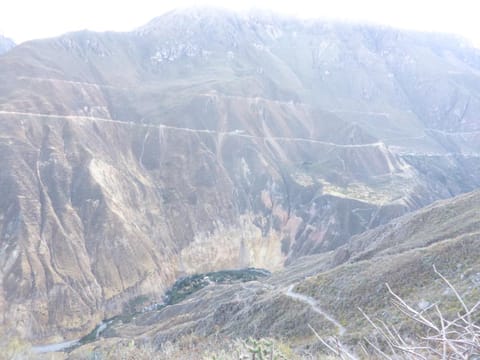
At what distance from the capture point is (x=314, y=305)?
36656 mm

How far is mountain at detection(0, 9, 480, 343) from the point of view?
75.3m

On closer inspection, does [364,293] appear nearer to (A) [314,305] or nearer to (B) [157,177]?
(A) [314,305]

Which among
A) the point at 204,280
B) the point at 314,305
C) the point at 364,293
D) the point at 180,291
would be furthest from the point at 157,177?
the point at 364,293

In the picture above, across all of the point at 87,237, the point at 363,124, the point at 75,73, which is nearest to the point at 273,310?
the point at 87,237

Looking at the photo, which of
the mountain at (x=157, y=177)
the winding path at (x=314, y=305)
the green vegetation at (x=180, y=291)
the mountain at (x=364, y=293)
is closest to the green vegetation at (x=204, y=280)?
the green vegetation at (x=180, y=291)

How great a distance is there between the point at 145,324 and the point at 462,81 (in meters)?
187

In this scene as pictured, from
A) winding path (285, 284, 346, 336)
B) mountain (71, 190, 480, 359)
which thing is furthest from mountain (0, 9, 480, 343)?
winding path (285, 284, 346, 336)

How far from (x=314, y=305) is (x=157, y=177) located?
228 ft

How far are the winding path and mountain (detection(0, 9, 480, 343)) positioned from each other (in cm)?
4331

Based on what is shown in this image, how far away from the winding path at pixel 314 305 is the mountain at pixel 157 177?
43.3 m

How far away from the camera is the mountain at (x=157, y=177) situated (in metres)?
75.3

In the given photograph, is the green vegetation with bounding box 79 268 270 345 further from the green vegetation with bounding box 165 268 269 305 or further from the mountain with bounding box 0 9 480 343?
the mountain with bounding box 0 9 480 343

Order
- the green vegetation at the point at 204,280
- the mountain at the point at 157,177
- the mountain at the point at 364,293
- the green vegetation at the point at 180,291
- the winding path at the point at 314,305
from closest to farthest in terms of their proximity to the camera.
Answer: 1. the mountain at the point at 364,293
2. the winding path at the point at 314,305
3. the green vegetation at the point at 180,291
4. the mountain at the point at 157,177
5. the green vegetation at the point at 204,280

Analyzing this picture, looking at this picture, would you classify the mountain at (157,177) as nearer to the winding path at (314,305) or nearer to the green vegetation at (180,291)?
the green vegetation at (180,291)
